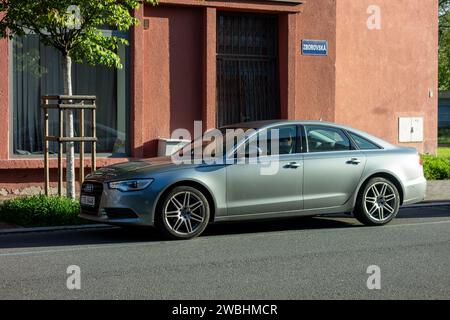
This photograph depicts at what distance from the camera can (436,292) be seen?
6.29 meters

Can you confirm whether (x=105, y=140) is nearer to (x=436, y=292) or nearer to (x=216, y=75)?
(x=216, y=75)

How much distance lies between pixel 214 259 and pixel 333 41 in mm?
9500

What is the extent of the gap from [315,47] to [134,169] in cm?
809

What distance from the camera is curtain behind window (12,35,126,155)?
13812mm

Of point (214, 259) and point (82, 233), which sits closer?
point (214, 259)

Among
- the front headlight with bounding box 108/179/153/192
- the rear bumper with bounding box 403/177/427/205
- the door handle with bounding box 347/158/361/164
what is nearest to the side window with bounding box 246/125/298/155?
the door handle with bounding box 347/158/361/164

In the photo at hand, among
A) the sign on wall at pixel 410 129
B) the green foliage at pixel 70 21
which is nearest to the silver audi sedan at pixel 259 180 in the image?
the green foliage at pixel 70 21

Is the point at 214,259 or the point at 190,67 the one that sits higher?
the point at 190,67

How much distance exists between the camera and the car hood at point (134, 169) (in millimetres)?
8891

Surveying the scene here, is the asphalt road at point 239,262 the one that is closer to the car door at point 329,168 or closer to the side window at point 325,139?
the car door at point 329,168

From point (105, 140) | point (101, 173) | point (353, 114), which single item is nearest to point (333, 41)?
point (353, 114)

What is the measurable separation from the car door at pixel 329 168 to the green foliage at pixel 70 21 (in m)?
3.47

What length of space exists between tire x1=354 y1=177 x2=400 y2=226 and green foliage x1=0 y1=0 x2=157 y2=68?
4.35 metres

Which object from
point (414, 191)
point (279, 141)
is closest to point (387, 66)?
point (414, 191)
